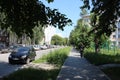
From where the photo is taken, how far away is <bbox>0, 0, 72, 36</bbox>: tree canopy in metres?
11.7

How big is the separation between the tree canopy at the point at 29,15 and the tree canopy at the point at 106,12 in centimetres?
686

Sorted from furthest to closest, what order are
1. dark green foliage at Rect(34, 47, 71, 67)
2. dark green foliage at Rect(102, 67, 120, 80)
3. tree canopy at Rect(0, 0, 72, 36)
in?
dark green foliage at Rect(34, 47, 71, 67) < dark green foliage at Rect(102, 67, 120, 80) < tree canopy at Rect(0, 0, 72, 36)

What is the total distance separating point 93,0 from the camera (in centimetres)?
2070

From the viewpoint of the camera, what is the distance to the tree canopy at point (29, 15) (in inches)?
461

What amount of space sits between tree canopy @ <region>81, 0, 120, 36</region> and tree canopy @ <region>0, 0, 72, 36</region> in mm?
6860

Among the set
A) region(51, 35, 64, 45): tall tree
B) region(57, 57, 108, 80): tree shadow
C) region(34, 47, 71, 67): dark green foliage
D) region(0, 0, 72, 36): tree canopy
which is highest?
region(51, 35, 64, 45): tall tree

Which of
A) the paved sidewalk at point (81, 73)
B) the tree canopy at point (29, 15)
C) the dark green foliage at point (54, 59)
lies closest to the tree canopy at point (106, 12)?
the paved sidewalk at point (81, 73)

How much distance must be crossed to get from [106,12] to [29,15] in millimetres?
8668

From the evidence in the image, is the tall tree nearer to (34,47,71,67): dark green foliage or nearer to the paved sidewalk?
Result: (34,47,71,67): dark green foliage

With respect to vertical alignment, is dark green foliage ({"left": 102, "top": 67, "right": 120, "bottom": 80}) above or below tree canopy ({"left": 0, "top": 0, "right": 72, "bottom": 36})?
below

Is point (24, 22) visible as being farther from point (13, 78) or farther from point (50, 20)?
point (13, 78)

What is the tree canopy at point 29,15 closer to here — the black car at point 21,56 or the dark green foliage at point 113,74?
the dark green foliage at point 113,74

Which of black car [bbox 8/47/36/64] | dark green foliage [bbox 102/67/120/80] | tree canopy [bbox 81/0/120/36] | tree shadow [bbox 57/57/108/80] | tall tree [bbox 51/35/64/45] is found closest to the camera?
tree shadow [bbox 57/57/108/80]

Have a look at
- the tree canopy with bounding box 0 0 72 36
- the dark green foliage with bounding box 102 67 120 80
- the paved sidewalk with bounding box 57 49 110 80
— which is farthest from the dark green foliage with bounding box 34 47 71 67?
the tree canopy with bounding box 0 0 72 36
